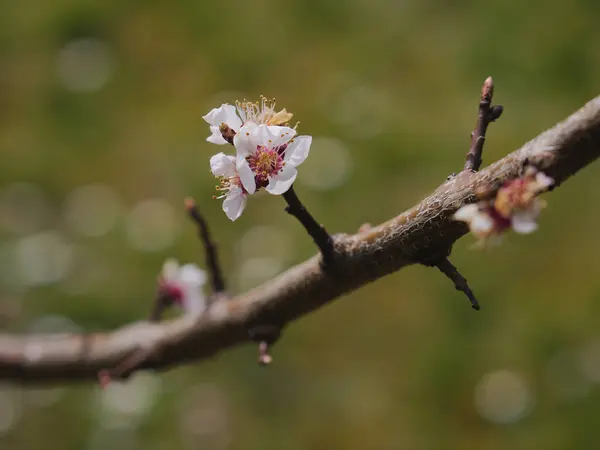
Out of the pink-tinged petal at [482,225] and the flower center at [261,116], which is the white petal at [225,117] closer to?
the flower center at [261,116]

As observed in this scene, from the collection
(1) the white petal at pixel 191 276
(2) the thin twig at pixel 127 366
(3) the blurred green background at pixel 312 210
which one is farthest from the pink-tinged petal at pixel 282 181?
(3) the blurred green background at pixel 312 210

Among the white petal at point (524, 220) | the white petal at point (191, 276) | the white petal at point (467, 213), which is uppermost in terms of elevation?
the white petal at point (191, 276)

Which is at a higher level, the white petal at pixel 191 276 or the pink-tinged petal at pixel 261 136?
the white petal at pixel 191 276

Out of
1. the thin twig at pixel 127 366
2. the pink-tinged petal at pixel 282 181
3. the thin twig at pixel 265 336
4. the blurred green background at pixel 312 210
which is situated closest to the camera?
the pink-tinged petal at pixel 282 181

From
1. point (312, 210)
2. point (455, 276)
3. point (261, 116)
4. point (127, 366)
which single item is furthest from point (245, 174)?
point (312, 210)

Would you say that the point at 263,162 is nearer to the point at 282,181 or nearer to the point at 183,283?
the point at 282,181

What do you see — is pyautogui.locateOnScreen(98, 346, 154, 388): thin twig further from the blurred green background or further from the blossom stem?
the blurred green background

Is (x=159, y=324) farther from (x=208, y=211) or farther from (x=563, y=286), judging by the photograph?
(x=563, y=286)

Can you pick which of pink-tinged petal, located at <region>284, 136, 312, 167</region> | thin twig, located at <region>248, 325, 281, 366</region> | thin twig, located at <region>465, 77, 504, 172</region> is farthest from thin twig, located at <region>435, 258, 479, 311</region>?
thin twig, located at <region>248, 325, 281, 366</region>

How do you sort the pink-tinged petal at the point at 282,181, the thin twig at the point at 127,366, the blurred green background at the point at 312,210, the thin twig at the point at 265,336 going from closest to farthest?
the pink-tinged petal at the point at 282,181 < the thin twig at the point at 265,336 < the thin twig at the point at 127,366 < the blurred green background at the point at 312,210
